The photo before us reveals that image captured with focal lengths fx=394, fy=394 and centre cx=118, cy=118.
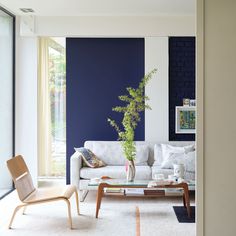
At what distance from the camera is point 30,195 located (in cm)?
433

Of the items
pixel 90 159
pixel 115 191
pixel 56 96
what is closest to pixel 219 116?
pixel 115 191

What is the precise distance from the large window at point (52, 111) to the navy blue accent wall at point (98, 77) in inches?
31.0

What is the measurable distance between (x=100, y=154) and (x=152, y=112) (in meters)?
1.07

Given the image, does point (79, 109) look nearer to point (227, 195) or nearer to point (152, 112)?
point (152, 112)

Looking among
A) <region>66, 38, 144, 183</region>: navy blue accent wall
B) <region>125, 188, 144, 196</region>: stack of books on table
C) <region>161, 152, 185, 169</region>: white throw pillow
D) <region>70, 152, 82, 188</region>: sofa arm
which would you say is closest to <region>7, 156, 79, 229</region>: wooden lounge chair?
<region>125, 188, 144, 196</region>: stack of books on table

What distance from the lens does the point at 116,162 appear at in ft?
19.5

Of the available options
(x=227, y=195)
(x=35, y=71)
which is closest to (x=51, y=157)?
(x=35, y=71)

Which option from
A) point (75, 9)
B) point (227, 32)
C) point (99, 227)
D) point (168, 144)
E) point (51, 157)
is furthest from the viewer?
point (51, 157)

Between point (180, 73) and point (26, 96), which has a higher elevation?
point (180, 73)

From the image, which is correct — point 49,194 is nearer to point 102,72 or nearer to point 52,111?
point 102,72

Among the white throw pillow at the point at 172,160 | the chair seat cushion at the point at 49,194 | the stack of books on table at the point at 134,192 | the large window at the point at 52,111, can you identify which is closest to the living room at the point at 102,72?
the white throw pillow at the point at 172,160

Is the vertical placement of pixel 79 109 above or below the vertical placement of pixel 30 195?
above

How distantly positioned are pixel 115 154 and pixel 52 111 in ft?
5.59

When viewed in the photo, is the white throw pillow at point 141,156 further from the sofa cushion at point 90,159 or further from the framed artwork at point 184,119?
the framed artwork at point 184,119
